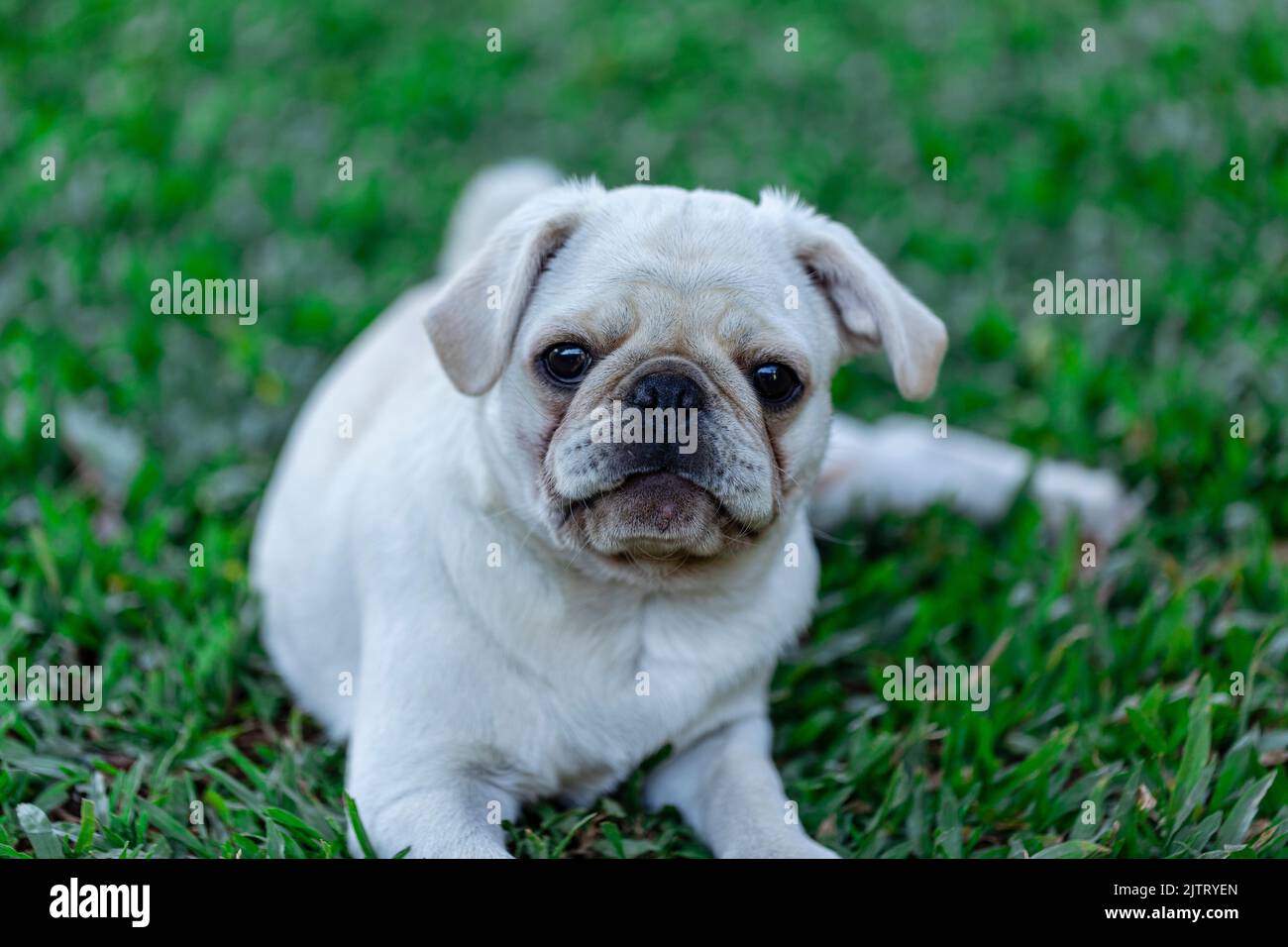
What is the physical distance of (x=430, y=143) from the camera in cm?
790

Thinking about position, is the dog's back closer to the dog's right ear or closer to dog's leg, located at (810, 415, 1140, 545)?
the dog's right ear

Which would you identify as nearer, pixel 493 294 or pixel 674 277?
pixel 674 277

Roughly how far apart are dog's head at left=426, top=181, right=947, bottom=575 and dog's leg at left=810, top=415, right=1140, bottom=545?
154cm

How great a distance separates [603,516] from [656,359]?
0.40 meters

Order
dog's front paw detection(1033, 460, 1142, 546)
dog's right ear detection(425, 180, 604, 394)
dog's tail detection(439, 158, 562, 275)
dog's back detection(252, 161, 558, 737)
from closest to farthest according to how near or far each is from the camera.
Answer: dog's right ear detection(425, 180, 604, 394), dog's back detection(252, 161, 558, 737), dog's front paw detection(1033, 460, 1142, 546), dog's tail detection(439, 158, 562, 275)

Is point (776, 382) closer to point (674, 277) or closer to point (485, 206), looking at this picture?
point (674, 277)

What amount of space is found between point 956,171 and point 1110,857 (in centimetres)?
478

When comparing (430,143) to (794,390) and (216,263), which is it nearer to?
(216,263)

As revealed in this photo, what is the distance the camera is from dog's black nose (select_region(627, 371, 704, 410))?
3141 mm

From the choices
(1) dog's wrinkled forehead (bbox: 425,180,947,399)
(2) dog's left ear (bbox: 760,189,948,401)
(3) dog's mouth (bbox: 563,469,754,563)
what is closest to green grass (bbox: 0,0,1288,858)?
(3) dog's mouth (bbox: 563,469,754,563)

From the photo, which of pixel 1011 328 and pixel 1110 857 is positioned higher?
pixel 1011 328

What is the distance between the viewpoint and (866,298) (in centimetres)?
360

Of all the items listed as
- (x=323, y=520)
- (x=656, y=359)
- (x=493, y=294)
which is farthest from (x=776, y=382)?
(x=323, y=520)
